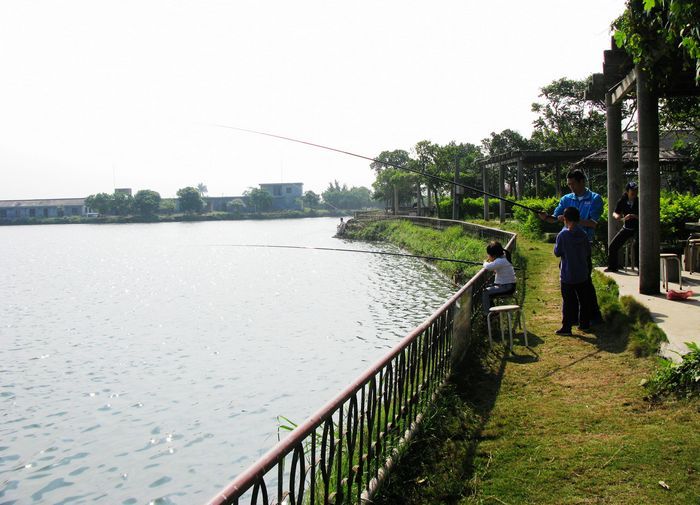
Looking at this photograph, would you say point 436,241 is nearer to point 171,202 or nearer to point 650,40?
point 650,40

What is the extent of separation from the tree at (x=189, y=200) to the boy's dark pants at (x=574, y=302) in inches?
5663

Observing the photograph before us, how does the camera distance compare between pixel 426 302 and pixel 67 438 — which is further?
pixel 426 302

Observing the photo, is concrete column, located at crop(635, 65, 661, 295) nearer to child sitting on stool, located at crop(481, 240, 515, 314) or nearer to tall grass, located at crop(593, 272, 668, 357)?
tall grass, located at crop(593, 272, 668, 357)

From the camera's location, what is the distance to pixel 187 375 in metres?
13.6

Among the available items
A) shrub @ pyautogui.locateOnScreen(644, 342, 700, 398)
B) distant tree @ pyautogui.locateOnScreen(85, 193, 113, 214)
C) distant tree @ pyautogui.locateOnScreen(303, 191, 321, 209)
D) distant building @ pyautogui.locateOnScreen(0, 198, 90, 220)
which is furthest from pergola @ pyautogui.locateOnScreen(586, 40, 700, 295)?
distant building @ pyautogui.locateOnScreen(0, 198, 90, 220)

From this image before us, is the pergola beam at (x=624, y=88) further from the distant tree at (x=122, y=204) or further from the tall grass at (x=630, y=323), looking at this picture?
the distant tree at (x=122, y=204)

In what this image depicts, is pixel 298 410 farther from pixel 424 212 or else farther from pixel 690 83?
pixel 424 212

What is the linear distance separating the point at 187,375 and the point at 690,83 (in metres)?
11.7

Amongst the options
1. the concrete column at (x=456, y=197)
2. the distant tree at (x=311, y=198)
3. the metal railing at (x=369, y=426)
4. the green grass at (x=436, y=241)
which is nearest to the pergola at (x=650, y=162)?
the metal railing at (x=369, y=426)

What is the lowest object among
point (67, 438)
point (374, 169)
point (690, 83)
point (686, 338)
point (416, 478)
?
point (67, 438)

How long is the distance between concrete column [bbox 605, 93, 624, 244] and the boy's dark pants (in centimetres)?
327

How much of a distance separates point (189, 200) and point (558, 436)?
5772 inches

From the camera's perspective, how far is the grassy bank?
3.90 m

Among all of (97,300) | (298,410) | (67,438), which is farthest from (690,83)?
(97,300)
